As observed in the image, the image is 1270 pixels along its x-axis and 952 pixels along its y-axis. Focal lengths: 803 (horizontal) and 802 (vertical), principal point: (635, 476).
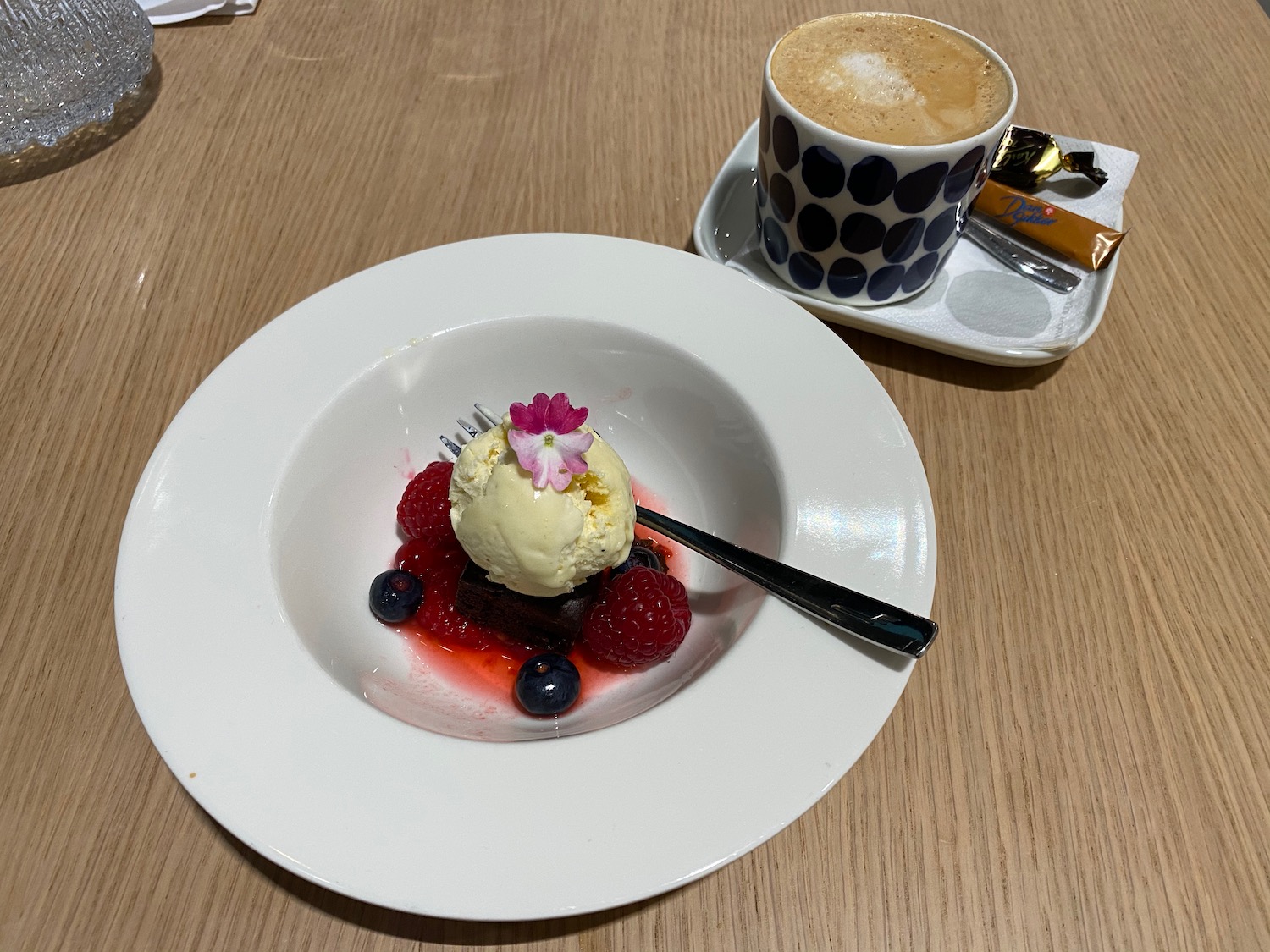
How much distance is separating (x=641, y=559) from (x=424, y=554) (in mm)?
295

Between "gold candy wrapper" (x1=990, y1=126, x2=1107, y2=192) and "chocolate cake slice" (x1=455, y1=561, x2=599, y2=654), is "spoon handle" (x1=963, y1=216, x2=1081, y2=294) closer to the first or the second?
"gold candy wrapper" (x1=990, y1=126, x2=1107, y2=192)

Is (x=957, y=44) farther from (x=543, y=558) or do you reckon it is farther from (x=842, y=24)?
(x=543, y=558)

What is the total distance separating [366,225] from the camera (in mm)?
A: 1354

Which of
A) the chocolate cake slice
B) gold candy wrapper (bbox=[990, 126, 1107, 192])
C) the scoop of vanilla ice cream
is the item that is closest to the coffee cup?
gold candy wrapper (bbox=[990, 126, 1107, 192])

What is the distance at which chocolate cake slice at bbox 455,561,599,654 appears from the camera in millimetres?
967

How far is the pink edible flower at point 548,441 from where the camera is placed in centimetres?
85

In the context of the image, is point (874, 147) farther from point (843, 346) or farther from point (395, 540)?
point (395, 540)

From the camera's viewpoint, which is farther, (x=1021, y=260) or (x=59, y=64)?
(x=59, y=64)

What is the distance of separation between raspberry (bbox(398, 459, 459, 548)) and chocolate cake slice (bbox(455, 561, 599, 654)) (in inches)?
2.8

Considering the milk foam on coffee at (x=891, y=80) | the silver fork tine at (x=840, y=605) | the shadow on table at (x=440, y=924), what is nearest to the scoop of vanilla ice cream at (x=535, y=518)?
the silver fork tine at (x=840, y=605)

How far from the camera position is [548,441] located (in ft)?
2.82

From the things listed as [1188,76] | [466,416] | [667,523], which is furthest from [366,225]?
[1188,76]

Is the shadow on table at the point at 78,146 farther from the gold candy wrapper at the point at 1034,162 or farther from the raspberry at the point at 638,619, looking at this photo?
the gold candy wrapper at the point at 1034,162

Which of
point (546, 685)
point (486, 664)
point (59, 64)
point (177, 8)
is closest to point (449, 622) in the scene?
point (486, 664)
